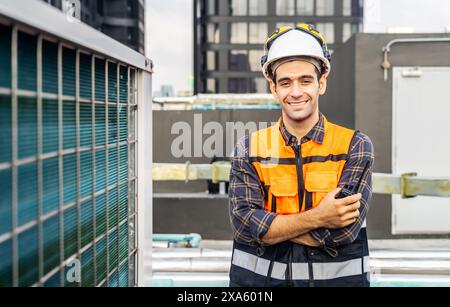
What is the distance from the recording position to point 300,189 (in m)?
2.10

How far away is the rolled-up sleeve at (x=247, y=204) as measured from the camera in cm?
205

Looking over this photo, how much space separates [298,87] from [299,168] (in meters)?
0.38

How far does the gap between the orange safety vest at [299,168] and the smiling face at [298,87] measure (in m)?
0.16

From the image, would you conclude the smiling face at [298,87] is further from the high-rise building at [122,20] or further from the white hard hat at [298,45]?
the high-rise building at [122,20]

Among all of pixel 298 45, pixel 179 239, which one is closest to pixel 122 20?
pixel 179 239

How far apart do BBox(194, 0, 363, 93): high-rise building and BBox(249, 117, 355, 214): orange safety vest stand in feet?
113

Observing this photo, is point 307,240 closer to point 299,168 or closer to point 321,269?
point 321,269

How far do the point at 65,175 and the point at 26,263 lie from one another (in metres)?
0.27

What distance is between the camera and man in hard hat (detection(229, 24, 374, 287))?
6.60 ft

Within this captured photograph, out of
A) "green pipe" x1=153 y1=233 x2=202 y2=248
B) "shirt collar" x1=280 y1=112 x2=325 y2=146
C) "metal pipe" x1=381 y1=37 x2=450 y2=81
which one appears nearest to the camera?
"shirt collar" x1=280 y1=112 x2=325 y2=146

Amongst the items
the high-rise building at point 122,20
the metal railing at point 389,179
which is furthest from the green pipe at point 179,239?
the high-rise building at point 122,20

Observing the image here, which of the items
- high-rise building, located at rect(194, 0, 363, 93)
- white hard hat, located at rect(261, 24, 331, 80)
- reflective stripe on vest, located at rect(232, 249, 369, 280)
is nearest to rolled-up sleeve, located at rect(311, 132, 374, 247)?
reflective stripe on vest, located at rect(232, 249, 369, 280)

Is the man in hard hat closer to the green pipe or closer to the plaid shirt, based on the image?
the plaid shirt
